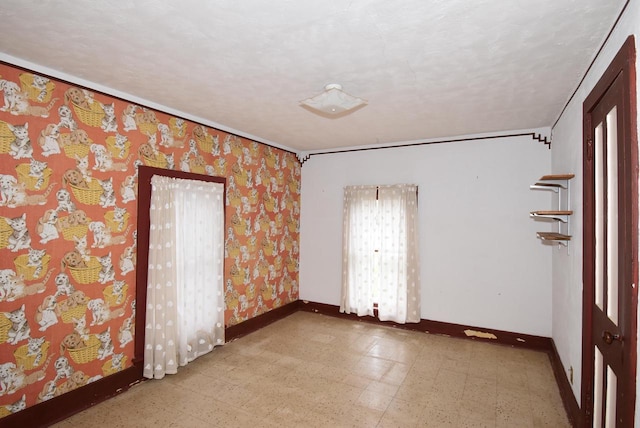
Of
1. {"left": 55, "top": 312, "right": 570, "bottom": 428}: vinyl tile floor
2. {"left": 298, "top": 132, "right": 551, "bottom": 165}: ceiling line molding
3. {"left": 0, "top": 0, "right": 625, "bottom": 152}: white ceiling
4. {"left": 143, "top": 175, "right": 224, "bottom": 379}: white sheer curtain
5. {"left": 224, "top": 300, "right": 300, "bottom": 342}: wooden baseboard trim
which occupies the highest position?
{"left": 0, "top": 0, "right": 625, "bottom": 152}: white ceiling

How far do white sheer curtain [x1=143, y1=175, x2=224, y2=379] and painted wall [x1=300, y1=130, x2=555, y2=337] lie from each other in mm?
2621

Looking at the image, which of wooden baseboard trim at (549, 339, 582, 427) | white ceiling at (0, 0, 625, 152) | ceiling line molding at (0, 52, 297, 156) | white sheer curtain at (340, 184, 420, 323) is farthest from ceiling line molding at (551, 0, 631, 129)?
ceiling line molding at (0, 52, 297, 156)

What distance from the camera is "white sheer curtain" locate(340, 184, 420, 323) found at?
16.1 ft

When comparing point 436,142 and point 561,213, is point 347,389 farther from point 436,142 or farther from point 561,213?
point 436,142

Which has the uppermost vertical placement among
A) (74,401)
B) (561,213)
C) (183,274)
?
(561,213)

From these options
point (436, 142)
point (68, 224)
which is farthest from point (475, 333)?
point (68, 224)

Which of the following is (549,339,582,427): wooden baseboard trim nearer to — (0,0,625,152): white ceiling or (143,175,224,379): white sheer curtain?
(0,0,625,152): white ceiling

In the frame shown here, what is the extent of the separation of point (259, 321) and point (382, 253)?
2.17m

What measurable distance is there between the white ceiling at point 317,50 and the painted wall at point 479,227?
38.8 inches

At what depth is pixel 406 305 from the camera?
16.1 feet

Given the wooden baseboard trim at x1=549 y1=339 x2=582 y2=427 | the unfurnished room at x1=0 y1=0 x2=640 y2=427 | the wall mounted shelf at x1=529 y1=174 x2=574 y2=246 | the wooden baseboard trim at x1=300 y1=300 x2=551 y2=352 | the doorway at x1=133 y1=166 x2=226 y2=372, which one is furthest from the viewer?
the wooden baseboard trim at x1=300 y1=300 x2=551 y2=352

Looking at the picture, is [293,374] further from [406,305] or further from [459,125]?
[459,125]

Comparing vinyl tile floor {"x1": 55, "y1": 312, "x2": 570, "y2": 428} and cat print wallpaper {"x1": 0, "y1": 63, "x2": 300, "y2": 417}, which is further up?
cat print wallpaper {"x1": 0, "y1": 63, "x2": 300, "y2": 417}

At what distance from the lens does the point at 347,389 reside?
323 cm
